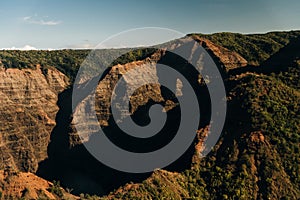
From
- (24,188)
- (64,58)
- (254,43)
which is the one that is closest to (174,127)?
(24,188)

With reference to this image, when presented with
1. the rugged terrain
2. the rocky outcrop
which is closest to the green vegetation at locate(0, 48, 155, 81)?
the rugged terrain

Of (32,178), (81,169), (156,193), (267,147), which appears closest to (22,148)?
(81,169)

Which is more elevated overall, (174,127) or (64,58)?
(64,58)

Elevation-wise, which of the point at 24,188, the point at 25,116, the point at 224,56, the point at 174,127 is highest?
the point at 224,56

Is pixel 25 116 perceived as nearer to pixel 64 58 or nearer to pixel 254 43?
pixel 64 58

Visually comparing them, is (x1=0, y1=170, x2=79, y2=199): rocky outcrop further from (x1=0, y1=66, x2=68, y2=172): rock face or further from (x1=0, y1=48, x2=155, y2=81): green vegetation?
(x1=0, y1=48, x2=155, y2=81): green vegetation

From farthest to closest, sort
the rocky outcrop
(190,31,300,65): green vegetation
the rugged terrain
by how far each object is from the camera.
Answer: (190,31,300,65): green vegetation < the rocky outcrop < the rugged terrain

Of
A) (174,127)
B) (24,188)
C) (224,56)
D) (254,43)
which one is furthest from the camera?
(254,43)
